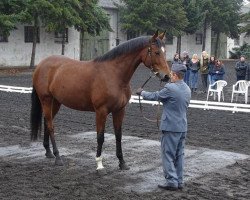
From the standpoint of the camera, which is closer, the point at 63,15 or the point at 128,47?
the point at 128,47

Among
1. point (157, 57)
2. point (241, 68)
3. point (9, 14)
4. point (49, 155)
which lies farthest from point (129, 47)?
point (9, 14)

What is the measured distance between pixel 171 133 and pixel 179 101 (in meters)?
0.44

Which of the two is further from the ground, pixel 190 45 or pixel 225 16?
pixel 225 16

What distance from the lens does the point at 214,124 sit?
1152 cm

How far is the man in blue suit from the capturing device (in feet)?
19.7

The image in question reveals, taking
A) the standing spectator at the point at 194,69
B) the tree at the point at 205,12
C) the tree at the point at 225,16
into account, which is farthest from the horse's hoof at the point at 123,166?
the tree at the point at 225,16

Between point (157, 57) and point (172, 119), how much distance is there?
106 cm

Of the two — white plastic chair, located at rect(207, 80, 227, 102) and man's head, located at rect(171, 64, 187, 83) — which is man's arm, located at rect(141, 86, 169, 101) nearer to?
man's head, located at rect(171, 64, 187, 83)

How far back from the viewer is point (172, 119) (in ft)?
19.8

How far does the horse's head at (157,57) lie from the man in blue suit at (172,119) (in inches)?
15.0

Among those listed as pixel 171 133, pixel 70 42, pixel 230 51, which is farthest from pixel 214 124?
pixel 230 51

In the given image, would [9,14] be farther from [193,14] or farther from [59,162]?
[59,162]

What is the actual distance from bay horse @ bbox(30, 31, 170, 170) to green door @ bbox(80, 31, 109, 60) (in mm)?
31068

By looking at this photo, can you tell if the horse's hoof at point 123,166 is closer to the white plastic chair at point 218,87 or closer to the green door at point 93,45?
the white plastic chair at point 218,87
